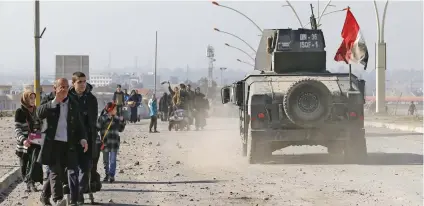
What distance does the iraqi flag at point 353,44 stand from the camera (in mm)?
20031

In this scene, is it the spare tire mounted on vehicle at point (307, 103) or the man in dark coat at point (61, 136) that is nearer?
the man in dark coat at point (61, 136)

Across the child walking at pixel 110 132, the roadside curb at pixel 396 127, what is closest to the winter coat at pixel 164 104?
the roadside curb at pixel 396 127

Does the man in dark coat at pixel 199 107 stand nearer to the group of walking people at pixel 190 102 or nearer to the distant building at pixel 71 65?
the group of walking people at pixel 190 102

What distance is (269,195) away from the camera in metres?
11.7

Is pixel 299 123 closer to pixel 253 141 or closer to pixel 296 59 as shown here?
pixel 253 141

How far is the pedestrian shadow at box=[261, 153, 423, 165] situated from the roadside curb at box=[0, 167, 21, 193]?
211 inches

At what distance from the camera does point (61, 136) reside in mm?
9922

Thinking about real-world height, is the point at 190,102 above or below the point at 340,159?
above

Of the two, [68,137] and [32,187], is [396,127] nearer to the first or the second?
[32,187]

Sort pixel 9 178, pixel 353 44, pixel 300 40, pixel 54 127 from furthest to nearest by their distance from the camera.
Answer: pixel 353 44 < pixel 300 40 < pixel 9 178 < pixel 54 127

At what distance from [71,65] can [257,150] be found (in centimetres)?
1888

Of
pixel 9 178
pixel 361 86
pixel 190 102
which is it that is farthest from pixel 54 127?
pixel 190 102

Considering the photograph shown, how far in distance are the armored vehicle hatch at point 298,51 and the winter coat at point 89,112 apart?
31.0 feet

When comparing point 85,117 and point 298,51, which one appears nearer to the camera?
point 85,117
